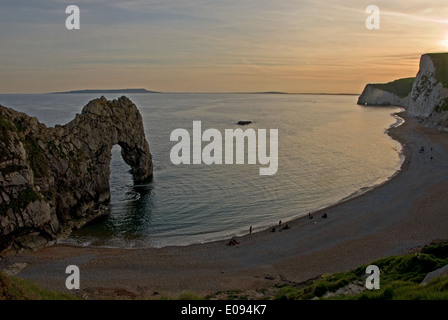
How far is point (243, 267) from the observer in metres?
30.7

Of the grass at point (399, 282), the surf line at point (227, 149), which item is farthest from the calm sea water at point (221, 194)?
the grass at point (399, 282)

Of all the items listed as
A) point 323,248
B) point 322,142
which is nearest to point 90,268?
point 323,248

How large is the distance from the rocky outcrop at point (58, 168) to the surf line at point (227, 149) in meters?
19.8

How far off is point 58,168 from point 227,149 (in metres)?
52.3

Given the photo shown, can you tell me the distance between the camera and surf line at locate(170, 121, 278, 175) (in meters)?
73.9

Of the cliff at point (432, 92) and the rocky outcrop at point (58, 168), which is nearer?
the rocky outcrop at point (58, 168)

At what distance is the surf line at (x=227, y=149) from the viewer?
73.9m

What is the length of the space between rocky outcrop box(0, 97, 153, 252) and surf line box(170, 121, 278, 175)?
1977cm

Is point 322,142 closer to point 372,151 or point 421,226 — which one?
point 372,151

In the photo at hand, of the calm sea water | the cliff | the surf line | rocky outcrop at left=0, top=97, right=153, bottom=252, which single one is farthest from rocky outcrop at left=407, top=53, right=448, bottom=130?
rocky outcrop at left=0, top=97, right=153, bottom=252

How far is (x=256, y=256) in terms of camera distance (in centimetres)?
3294

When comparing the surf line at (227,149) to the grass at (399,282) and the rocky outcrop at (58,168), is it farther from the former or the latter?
the grass at (399,282)

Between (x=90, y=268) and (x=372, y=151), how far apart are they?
2913 inches

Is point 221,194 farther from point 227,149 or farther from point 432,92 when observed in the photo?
point 432,92
